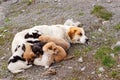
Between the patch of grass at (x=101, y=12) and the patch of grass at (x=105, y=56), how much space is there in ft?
6.12

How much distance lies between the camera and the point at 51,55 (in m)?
8.53

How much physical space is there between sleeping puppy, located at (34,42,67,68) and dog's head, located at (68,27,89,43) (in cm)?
76

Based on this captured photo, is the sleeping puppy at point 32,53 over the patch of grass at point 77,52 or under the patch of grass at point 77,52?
over

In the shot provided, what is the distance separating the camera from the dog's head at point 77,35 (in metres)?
9.20

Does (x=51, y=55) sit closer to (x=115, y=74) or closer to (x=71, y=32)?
(x=71, y=32)

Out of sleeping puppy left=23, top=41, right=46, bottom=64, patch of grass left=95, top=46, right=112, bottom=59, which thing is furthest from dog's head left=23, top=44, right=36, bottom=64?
patch of grass left=95, top=46, right=112, bottom=59

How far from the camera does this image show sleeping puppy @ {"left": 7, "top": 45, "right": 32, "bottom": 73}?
28.5ft

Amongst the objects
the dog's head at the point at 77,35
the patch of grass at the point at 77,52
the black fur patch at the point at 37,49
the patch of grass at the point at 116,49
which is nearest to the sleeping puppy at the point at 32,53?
the black fur patch at the point at 37,49

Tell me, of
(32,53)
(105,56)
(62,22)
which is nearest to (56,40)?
(32,53)

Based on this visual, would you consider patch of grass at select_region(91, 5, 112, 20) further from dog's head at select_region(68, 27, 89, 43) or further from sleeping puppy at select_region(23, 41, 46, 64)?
sleeping puppy at select_region(23, 41, 46, 64)

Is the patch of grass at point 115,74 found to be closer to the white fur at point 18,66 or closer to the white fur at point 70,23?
the white fur at point 18,66

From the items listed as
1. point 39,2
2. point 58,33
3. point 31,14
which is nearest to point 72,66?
point 58,33

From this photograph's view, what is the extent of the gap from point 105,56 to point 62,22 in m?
2.73

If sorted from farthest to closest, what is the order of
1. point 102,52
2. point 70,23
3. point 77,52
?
point 70,23 → point 77,52 → point 102,52
